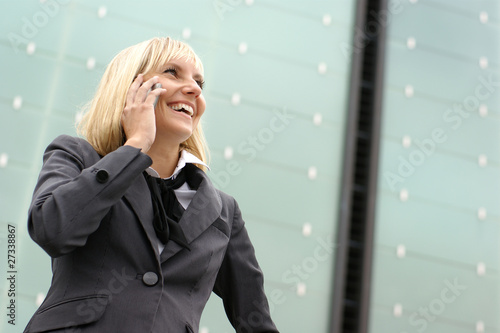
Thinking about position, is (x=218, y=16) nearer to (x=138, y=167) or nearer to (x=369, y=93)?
(x=369, y=93)

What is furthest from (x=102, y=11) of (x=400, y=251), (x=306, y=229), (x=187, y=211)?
(x=187, y=211)

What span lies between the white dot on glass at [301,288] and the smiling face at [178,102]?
2.19m

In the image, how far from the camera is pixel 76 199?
0.80 meters

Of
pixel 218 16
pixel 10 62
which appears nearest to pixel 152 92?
pixel 10 62

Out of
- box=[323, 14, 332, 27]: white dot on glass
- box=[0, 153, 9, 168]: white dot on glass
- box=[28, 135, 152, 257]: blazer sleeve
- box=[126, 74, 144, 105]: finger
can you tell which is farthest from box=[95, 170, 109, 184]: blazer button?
box=[323, 14, 332, 27]: white dot on glass

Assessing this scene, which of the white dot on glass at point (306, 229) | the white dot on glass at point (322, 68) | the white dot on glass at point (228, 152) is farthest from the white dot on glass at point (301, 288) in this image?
the white dot on glass at point (322, 68)

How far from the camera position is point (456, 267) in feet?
11.1

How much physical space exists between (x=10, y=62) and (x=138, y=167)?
94.9 inches

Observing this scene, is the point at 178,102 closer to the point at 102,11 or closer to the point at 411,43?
the point at 102,11

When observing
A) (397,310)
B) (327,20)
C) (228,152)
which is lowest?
(397,310)

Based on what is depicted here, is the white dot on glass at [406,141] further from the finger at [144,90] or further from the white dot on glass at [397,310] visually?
the finger at [144,90]

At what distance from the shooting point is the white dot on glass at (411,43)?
12.5ft

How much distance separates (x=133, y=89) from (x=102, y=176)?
0.25m

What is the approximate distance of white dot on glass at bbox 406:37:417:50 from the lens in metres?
3.80
